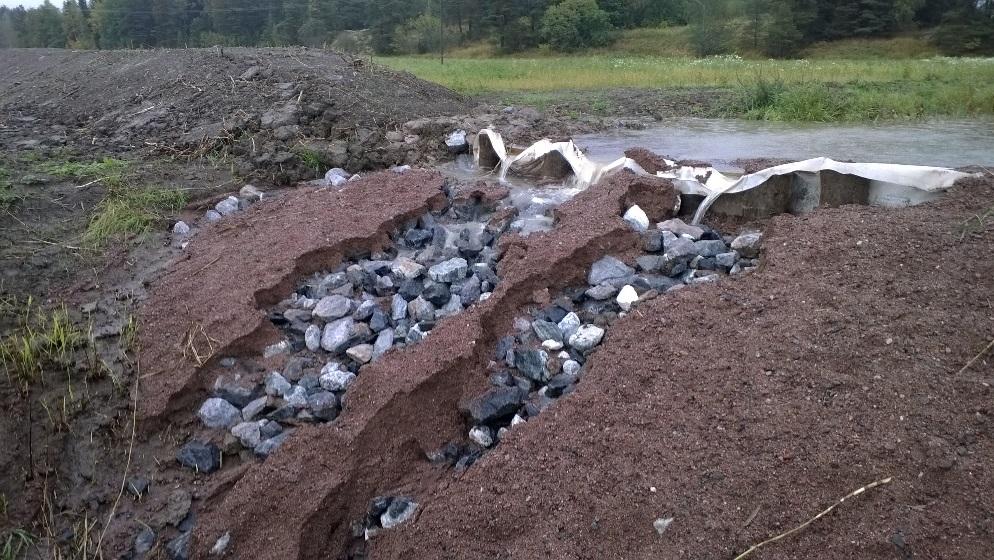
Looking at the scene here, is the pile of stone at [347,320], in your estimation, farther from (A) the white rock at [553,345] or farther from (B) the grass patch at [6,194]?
(B) the grass patch at [6,194]

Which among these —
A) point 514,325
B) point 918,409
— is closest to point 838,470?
point 918,409

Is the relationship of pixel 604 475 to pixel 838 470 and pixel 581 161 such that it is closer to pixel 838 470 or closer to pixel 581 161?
pixel 838 470

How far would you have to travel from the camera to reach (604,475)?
8.64ft

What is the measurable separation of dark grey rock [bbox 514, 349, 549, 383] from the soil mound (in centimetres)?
376

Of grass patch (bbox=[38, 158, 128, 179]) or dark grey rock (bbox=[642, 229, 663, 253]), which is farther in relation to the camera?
grass patch (bbox=[38, 158, 128, 179])

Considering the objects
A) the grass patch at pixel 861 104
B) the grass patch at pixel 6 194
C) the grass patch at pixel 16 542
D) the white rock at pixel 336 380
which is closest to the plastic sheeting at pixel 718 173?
the white rock at pixel 336 380

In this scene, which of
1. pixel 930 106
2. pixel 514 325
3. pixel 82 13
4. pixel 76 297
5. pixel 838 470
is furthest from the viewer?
pixel 82 13

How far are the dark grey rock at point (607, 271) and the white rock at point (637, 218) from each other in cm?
43

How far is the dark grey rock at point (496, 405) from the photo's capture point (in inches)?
128

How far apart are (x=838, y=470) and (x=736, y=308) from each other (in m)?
1.13

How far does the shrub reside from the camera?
3709cm

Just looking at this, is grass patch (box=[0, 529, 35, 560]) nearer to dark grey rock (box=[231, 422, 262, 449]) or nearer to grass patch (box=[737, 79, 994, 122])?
dark grey rock (box=[231, 422, 262, 449])

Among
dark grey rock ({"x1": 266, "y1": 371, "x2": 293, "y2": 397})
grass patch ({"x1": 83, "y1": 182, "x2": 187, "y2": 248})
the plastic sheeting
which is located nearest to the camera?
dark grey rock ({"x1": 266, "y1": 371, "x2": 293, "y2": 397})

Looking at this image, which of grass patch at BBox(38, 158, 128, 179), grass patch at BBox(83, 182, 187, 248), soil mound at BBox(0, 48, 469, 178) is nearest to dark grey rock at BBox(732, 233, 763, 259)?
soil mound at BBox(0, 48, 469, 178)
